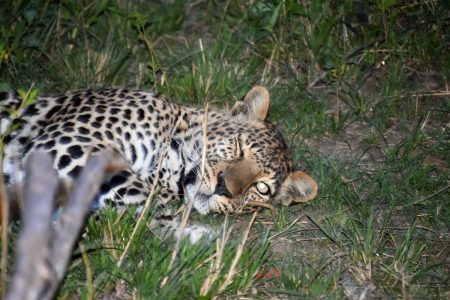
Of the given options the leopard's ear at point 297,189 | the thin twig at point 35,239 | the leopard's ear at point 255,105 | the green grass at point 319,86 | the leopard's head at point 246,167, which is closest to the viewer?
the thin twig at point 35,239

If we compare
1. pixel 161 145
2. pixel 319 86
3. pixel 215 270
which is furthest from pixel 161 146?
pixel 319 86

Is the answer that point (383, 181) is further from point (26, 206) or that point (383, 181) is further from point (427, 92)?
point (26, 206)

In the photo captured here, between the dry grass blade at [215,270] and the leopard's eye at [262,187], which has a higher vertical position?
the dry grass blade at [215,270]

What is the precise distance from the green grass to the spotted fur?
0.27 meters

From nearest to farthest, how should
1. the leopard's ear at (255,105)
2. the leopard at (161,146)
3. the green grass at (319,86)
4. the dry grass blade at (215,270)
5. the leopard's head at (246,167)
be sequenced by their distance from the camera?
the dry grass blade at (215,270) < the green grass at (319,86) < the leopard at (161,146) < the leopard's head at (246,167) < the leopard's ear at (255,105)

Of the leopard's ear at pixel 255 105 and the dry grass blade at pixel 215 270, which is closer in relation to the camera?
the dry grass blade at pixel 215 270

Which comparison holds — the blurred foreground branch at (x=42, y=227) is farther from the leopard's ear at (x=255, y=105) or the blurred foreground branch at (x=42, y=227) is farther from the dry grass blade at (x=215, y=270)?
the leopard's ear at (x=255, y=105)

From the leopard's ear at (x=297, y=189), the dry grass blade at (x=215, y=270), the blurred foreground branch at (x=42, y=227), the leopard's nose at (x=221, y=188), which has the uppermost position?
the blurred foreground branch at (x=42, y=227)

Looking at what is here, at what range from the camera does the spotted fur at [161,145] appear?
575 cm

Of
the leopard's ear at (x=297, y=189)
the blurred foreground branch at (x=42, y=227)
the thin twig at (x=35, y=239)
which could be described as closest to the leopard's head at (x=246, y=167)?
the leopard's ear at (x=297, y=189)

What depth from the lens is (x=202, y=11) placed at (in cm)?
903

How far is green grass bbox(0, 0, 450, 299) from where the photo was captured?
17.9 ft

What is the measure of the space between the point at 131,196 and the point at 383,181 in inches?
82.1

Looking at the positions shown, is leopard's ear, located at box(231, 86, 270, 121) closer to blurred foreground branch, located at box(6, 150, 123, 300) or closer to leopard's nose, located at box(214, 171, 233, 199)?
leopard's nose, located at box(214, 171, 233, 199)
